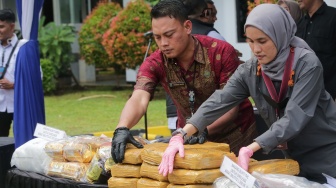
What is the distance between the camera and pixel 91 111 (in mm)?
12875

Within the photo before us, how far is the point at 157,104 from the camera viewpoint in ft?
43.4

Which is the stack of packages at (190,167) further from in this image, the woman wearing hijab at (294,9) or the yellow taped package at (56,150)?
the woman wearing hijab at (294,9)

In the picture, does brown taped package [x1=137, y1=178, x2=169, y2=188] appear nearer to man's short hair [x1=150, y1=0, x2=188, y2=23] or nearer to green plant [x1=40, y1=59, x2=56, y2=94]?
man's short hair [x1=150, y1=0, x2=188, y2=23]

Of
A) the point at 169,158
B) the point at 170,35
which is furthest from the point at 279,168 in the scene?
the point at 170,35

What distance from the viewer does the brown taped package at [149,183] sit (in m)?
3.21

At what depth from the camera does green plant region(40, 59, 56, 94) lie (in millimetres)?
15359

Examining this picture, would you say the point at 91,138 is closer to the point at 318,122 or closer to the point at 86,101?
the point at 318,122

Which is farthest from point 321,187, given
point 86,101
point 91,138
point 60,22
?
point 60,22

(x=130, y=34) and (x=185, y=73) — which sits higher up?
(x=185, y=73)

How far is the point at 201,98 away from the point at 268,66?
1013 millimetres

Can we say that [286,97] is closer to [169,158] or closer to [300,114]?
[300,114]

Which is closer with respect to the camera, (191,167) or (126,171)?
(191,167)

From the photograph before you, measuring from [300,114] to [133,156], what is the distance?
2.85 feet

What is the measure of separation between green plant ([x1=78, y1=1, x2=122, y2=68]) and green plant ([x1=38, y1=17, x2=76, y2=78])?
0.56 meters
